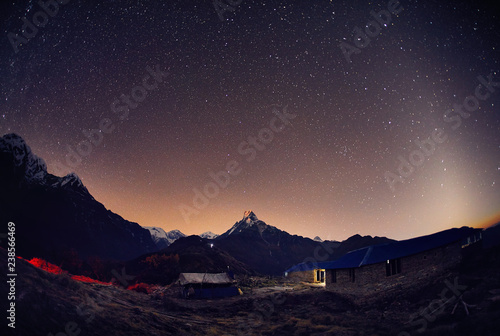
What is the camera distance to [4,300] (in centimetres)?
1341

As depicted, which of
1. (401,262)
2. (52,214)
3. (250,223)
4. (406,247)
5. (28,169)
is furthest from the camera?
(250,223)

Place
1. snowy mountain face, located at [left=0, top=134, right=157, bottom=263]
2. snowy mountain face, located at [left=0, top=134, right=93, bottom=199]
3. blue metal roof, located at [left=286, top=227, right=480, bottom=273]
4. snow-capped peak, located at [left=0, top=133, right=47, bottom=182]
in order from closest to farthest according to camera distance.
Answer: blue metal roof, located at [left=286, top=227, right=480, bottom=273]
snowy mountain face, located at [left=0, top=134, right=157, bottom=263]
snow-capped peak, located at [left=0, top=133, right=47, bottom=182]
snowy mountain face, located at [left=0, top=134, right=93, bottom=199]

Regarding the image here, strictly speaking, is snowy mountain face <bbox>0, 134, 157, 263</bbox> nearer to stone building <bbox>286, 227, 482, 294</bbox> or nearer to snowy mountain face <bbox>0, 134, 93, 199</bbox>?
snowy mountain face <bbox>0, 134, 93, 199</bbox>

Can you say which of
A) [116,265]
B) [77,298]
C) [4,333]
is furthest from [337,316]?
[116,265]

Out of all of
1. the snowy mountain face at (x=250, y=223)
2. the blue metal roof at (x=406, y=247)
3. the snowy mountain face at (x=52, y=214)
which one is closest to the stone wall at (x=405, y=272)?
the blue metal roof at (x=406, y=247)

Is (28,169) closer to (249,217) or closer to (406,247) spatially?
(249,217)

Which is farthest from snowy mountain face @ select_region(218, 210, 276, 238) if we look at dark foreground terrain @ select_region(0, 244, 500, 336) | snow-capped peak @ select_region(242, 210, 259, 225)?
dark foreground terrain @ select_region(0, 244, 500, 336)

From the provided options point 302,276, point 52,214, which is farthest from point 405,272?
point 52,214

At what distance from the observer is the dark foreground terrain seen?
14.4 m

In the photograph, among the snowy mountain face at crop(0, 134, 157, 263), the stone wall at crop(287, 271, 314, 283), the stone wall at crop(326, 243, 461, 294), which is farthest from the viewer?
the snowy mountain face at crop(0, 134, 157, 263)

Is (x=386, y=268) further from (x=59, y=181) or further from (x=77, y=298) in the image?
(x=59, y=181)

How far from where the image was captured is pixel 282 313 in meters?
26.0

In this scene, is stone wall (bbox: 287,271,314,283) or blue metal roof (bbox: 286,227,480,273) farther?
stone wall (bbox: 287,271,314,283)

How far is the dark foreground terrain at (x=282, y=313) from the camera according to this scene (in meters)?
14.4
